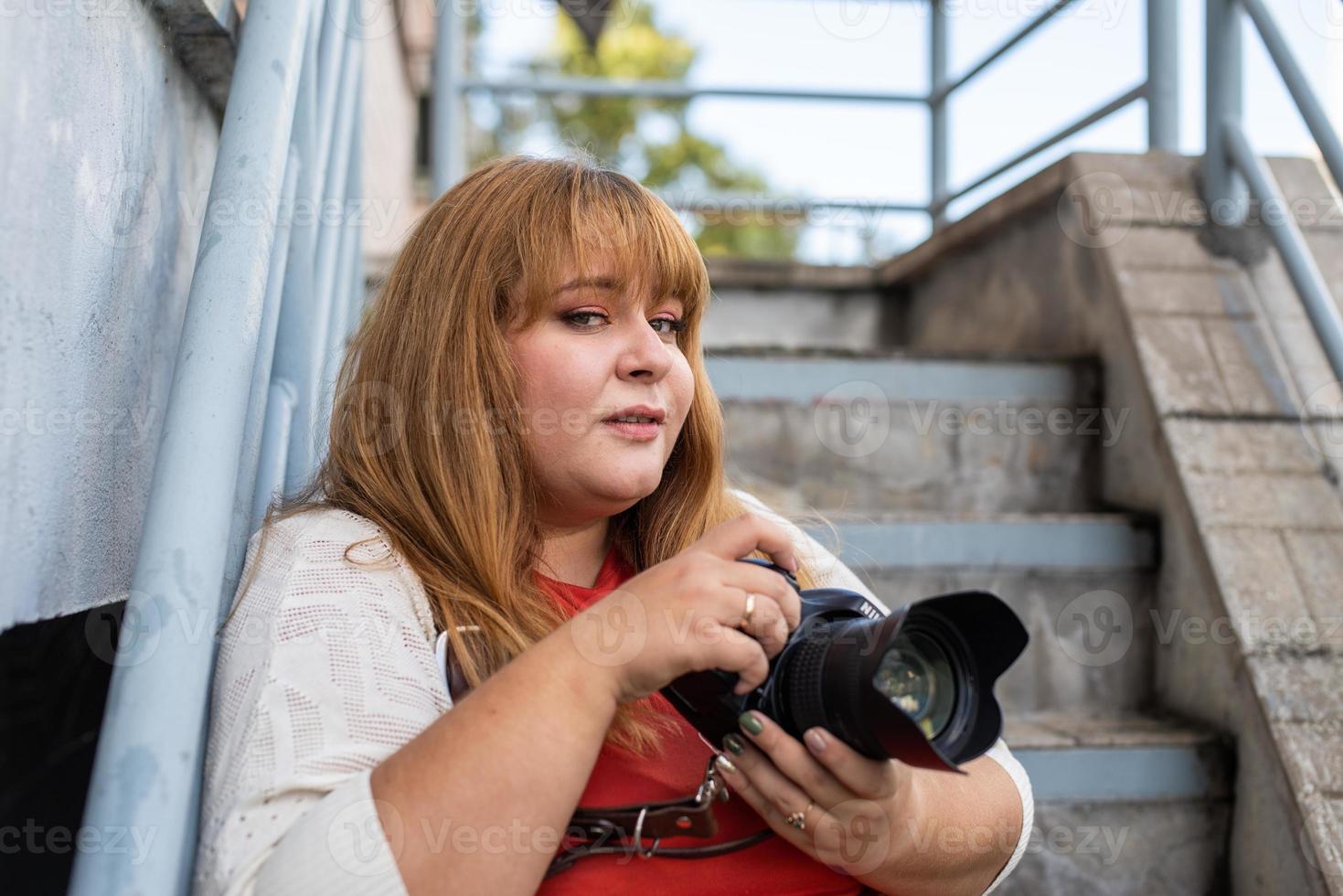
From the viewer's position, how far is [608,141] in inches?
495

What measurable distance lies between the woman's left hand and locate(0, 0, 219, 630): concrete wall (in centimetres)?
58

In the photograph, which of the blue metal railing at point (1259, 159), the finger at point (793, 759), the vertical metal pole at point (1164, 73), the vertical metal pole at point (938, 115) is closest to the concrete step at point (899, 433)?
the blue metal railing at point (1259, 159)

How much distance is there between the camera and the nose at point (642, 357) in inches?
42.0


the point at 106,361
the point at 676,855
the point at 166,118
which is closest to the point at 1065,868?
the point at 676,855

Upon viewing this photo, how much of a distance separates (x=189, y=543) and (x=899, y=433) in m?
1.41

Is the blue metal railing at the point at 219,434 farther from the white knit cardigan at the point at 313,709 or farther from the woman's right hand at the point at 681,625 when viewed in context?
the woman's right hand at the point at 681,625

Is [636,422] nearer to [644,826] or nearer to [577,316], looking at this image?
[577,316]

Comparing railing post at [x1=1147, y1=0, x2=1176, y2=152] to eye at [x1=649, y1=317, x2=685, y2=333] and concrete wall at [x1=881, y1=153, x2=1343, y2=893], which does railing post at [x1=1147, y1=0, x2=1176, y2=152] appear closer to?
concrete wall at [x1=881, y1=153, x2=1343, y2=893]

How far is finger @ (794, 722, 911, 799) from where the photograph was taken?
841 millimetres

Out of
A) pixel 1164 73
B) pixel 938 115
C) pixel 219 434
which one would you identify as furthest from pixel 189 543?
pixel 938 115

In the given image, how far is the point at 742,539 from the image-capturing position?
0.87 meters

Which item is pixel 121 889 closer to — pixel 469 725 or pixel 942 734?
pixel 469 725

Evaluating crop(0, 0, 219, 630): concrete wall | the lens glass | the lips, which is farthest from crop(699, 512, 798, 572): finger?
crop(0, 0, 219, 630): concrete wall

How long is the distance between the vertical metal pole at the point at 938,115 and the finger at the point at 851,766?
251 cm
